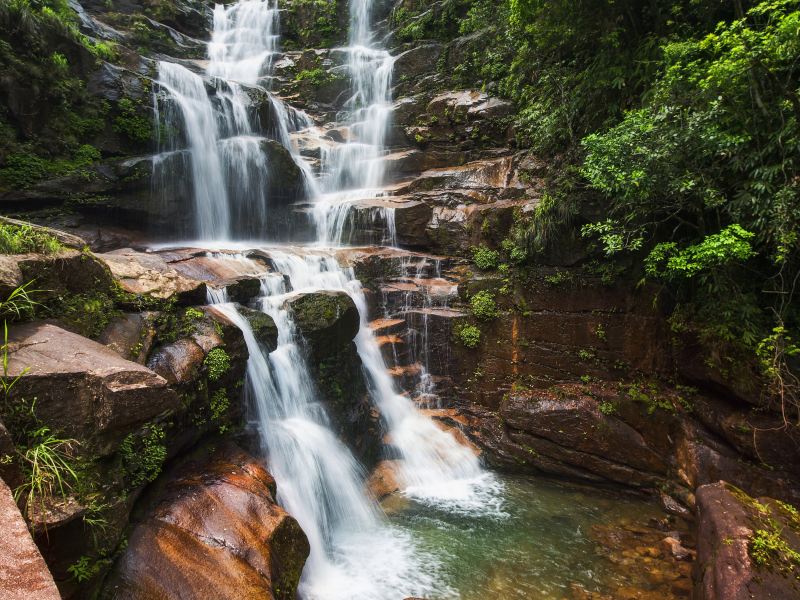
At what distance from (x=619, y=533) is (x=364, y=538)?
381cm

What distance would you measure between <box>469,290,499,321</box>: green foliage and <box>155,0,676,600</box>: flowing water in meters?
0.82

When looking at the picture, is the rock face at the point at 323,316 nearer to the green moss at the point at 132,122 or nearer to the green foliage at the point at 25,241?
the green foliage at the point at 25,241

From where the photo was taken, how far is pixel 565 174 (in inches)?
336

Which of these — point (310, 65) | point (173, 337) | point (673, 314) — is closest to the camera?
point (173, 337)

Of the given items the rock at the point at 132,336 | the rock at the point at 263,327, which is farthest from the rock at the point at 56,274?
the rock at the point at 263,327

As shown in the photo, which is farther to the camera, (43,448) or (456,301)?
(456,301)

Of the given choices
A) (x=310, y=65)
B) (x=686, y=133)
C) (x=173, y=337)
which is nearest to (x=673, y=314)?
(x=686, y=133)

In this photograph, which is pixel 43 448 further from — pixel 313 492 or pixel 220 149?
pixel 220 149

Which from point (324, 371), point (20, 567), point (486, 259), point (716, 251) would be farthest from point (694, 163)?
point (20, 567)

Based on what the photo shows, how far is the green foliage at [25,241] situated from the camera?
399 cm

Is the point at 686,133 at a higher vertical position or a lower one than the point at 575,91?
lower

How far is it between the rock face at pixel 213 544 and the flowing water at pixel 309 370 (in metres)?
1.02

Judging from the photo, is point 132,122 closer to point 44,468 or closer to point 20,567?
point 44,468

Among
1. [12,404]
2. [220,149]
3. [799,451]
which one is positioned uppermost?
[220,149]
